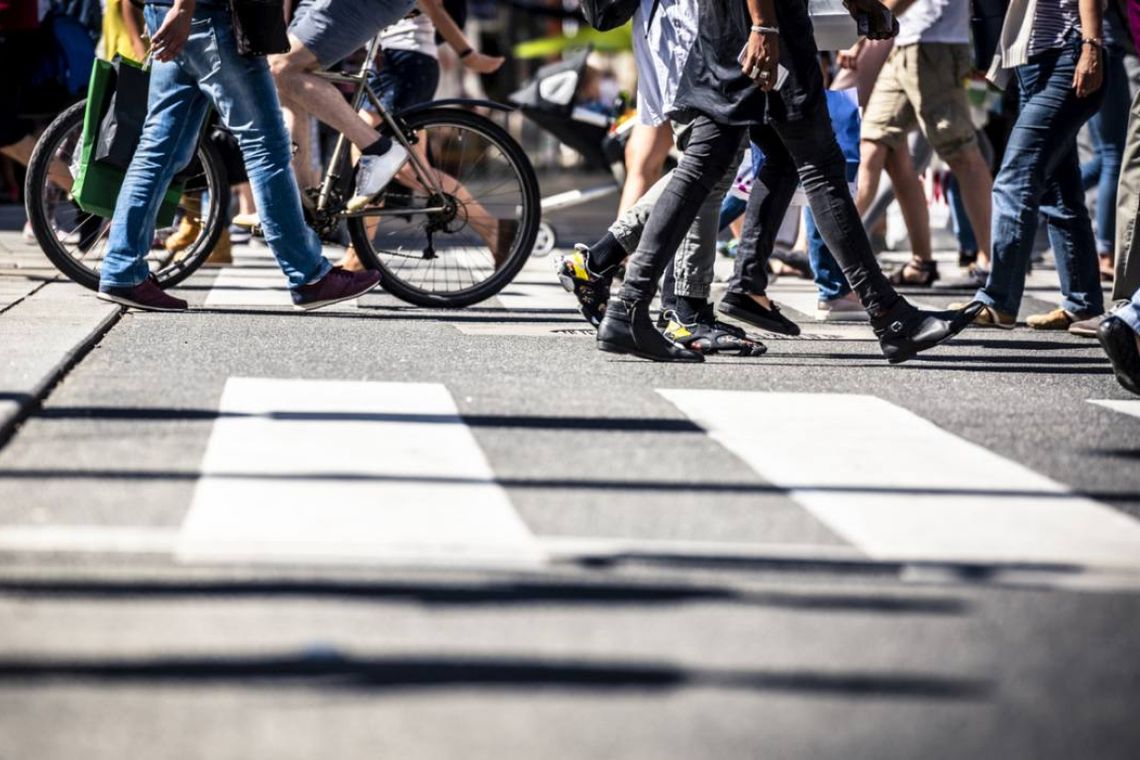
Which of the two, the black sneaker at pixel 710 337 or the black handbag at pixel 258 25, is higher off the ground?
the black handbag at pixel 258 25

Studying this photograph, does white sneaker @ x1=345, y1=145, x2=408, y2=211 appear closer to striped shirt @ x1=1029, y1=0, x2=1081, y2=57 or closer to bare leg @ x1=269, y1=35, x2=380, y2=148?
bare leg @ x1=269, y1=35, x2=380, y2=148

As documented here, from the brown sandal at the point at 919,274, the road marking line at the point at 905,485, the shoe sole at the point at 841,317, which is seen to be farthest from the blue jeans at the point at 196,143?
the brown sandal at the point at 919,274

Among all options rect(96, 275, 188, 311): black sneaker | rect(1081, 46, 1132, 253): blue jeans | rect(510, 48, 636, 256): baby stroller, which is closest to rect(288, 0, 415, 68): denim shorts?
rect(96, 275, 188, 311): black sneaker

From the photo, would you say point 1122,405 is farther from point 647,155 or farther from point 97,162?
point 97,162

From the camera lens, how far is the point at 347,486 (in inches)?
161

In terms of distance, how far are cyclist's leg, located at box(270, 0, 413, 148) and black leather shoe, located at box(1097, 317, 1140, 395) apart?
9.86 feet

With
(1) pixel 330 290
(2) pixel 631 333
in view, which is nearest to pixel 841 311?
(2) pixel 631 333

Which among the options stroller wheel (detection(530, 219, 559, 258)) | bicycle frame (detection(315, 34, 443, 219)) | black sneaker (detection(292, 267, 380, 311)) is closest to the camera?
black sneaker (detection(292, 267, 380, 311))

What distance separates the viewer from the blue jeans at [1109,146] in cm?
938

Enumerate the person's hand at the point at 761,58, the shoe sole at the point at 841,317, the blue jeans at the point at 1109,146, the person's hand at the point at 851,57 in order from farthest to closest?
the blue jeans at the point at 1109,146 < the person's hand at the point at 851,57 < the shoe sole at the point at 841,317 < the person's hand at the point at 761,58

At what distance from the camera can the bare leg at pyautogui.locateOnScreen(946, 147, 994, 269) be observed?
29.6ft

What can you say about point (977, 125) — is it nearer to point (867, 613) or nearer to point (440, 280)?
point (440, 280)

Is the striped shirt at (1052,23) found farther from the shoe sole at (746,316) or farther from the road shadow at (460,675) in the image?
the road shadow at (460,675)

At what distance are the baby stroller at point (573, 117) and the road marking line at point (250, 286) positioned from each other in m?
1.60
